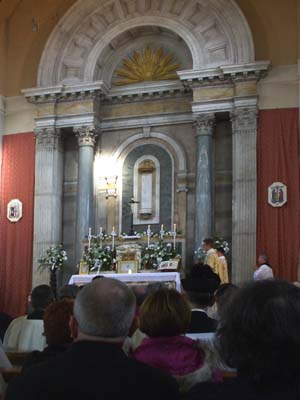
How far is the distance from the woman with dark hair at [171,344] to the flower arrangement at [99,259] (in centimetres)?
1085

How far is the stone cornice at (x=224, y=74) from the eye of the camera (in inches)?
549

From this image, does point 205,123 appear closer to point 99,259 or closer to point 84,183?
point 84,183

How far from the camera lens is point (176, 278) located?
12.1m

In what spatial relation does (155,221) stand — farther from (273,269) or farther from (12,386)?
(12,386)

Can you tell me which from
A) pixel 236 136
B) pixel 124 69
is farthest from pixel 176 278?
pixel 124 69

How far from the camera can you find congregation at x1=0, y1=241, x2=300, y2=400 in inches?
66.2

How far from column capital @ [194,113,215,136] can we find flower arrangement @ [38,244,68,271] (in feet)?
14.6

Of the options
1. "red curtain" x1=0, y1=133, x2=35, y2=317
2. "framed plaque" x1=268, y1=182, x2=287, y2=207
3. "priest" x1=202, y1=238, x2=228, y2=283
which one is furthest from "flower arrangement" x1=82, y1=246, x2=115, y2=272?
"framed plaque" x1=268, y1=182, x2=287, y2=207

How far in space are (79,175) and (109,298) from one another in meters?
→ 13.1

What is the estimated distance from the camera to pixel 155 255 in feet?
44.7

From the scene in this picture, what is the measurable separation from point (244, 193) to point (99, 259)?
3614mm

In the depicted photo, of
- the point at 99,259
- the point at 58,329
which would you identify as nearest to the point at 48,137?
the point at 99,259

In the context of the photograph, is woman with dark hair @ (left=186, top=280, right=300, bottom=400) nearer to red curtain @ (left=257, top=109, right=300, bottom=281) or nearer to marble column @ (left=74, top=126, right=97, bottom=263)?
red curtain @ (left=257, top=109, right=300, bottom=281)

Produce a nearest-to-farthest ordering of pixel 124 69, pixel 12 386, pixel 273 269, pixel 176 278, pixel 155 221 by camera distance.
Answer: pixel 12 386
pixel 176 278
pixel 273 269
pixel 155 221
pixel 124 69
